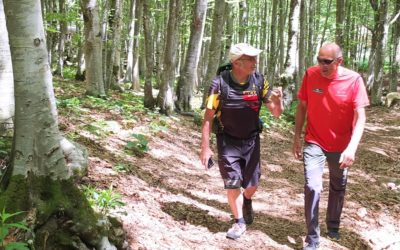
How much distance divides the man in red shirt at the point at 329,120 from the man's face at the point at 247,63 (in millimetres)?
714

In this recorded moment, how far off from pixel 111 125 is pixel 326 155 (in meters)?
5.03

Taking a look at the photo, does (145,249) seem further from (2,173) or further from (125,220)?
(2,173)

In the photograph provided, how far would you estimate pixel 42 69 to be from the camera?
357cm

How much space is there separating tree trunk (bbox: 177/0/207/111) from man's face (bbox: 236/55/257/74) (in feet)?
24.9

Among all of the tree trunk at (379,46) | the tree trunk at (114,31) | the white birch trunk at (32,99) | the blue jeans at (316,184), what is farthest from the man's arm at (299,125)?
the tree trunk at (379,46)

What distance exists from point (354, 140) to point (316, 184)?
650mm

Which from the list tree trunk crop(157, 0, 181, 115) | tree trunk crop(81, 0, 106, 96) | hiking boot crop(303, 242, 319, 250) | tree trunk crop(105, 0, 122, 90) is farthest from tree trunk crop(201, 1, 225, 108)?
hiking boot crop(303, 242, 319, 250)

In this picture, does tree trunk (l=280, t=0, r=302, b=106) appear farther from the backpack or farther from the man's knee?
the man's knee

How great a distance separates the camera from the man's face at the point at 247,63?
4.50 m

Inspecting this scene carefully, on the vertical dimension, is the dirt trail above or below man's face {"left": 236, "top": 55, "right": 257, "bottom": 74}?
below

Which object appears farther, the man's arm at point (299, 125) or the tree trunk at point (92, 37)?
the tree trunk at point (92, 37)

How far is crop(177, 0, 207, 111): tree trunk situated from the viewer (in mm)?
11922

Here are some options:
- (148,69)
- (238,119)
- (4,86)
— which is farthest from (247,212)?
(148,69)

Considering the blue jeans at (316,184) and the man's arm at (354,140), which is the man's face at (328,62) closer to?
the man's arm at (354,140)
